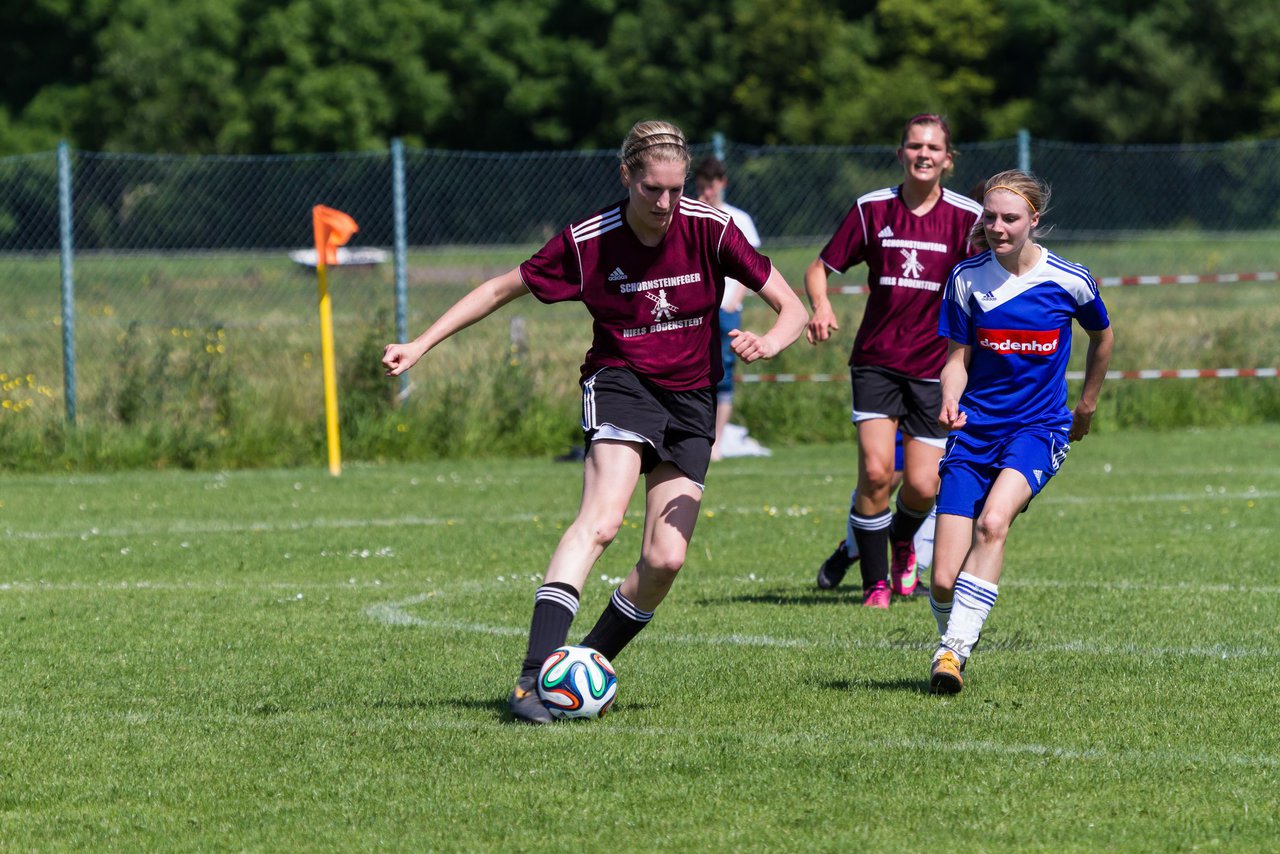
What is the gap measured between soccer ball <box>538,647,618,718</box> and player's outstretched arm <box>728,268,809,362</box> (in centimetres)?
105

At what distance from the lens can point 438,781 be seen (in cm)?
474

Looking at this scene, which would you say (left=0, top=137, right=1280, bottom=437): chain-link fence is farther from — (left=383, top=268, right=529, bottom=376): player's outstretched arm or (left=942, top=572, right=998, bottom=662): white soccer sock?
(left=942, top=572, right=998, bottom=662): white soccer sock

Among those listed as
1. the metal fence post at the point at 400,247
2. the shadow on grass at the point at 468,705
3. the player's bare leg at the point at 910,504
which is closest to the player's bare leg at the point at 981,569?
the shadow on grass at the point at 468,705

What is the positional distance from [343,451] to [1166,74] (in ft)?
134

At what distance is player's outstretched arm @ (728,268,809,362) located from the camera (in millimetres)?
5402

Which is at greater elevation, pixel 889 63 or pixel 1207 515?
pixel 889 63

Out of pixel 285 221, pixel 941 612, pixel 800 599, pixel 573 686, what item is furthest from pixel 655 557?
pixel 285 221

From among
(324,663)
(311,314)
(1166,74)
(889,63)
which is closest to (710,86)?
(889,63)

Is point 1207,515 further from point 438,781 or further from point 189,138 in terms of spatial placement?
point 189,138


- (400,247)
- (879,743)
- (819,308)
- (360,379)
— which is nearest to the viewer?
(879,743)

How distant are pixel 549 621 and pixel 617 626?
36 cm

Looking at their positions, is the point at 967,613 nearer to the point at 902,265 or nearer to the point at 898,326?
the point at 898,326

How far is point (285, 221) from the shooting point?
2033 cm

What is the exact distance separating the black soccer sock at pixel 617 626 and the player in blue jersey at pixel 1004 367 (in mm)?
1043
